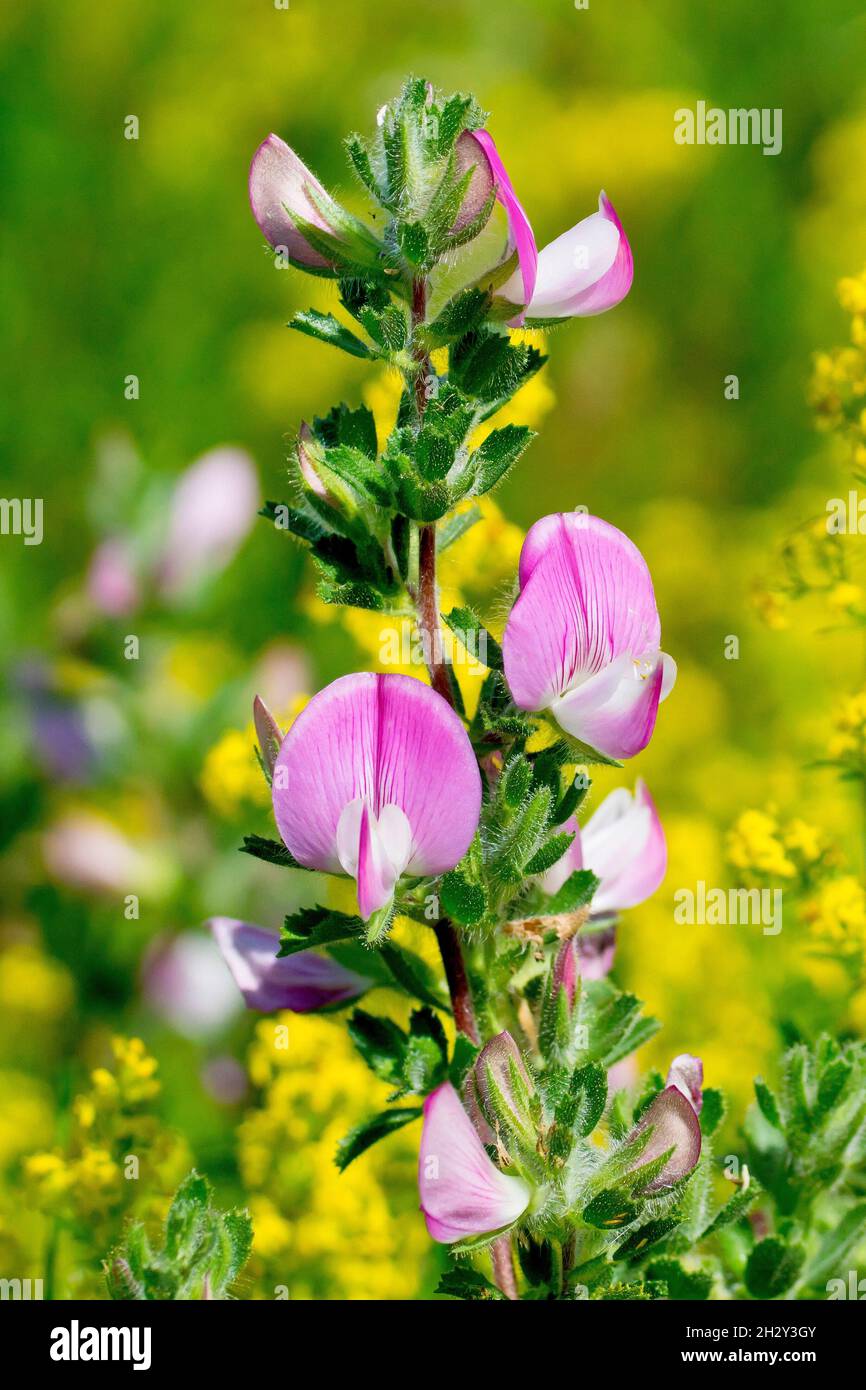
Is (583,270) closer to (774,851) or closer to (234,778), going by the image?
(774,851)

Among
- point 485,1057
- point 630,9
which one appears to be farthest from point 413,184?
point 630,9

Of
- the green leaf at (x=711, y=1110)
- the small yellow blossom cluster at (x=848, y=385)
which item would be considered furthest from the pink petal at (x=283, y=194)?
the green leaf at (x=711, y=1110)

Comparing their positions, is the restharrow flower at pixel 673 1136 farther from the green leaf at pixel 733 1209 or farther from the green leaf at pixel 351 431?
the green leaf at pixel 351 431

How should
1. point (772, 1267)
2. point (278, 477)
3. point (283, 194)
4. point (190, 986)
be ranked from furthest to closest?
point (278, 477)
point (190, 986)
point (772, 1267)
point (283, 194)

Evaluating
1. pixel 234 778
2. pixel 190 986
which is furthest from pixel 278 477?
pixel 234 778

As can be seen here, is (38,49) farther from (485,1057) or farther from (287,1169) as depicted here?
(485,1057)
